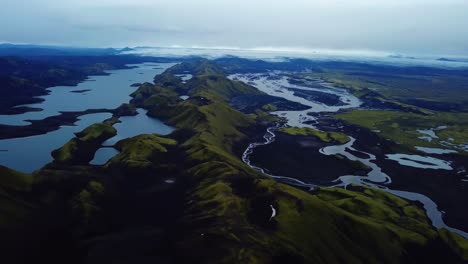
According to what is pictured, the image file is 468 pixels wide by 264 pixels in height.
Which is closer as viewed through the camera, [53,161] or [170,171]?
[170,171]

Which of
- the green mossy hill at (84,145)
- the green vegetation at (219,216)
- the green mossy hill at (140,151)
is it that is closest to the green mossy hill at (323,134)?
the green vegetation at (219,216)

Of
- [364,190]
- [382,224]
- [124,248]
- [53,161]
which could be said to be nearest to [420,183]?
[364,190]

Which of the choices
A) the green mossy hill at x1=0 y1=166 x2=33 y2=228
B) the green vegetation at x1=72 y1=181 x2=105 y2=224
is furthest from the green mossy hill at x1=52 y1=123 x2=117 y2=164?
the green vegetation at x1=72 y1=181 x2=105 y2=224

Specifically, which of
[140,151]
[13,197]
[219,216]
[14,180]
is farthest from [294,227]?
[14,180]

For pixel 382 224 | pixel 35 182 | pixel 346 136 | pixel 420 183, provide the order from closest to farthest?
pixel 382 224 < pixel 35 182 < pixel 420 183 < pixel 346 136

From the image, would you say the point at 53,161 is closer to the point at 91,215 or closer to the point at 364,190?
the point at 91,215

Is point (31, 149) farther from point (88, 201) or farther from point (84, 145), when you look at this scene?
point (88, 201)

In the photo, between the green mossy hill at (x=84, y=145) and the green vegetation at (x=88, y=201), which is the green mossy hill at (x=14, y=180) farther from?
the green mossy hill at (x=84, y=145)
